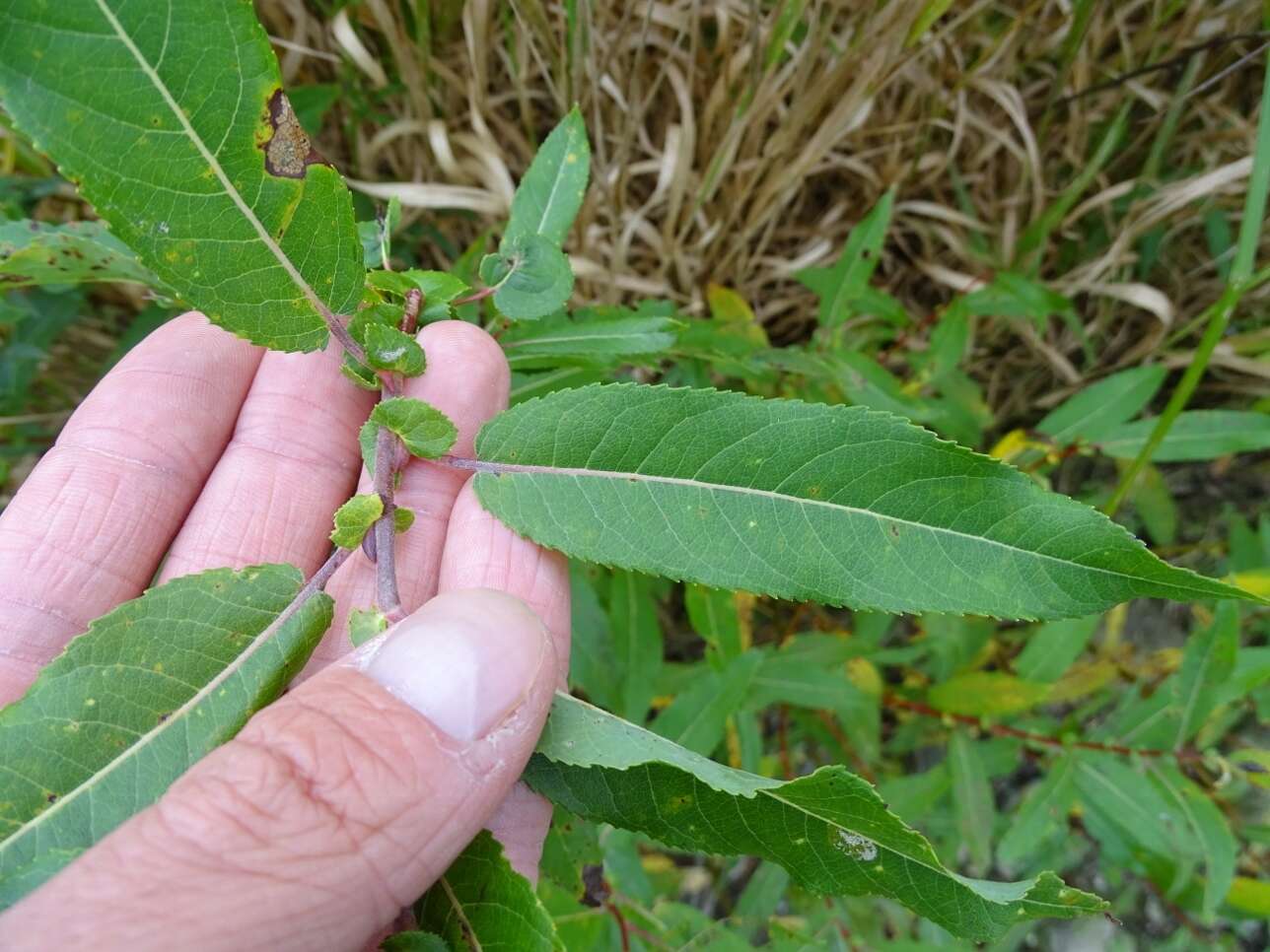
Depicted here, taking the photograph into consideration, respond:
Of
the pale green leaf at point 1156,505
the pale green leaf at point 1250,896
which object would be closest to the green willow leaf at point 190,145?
the pale green leaf at point 1156,505

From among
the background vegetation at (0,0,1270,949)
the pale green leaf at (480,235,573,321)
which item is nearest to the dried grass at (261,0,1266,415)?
the background vegetation at (0,0,1270,949)

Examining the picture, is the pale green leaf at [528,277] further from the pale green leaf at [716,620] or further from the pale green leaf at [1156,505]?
the pale green leaf at [1156,505]

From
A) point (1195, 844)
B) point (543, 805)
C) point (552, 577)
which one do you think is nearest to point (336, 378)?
point (552, 577)

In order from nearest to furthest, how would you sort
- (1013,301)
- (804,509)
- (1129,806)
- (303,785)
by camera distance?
(303,785)
(804,509)
(1129,806)
(1013,301)

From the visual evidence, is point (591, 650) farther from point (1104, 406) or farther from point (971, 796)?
point (1104, 406)

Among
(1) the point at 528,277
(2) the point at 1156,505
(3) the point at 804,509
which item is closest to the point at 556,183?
(1) the point at 528,277

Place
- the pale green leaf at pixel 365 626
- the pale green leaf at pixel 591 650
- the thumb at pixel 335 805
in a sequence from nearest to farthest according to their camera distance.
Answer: the thumb at pixel 335 805, the pale green leaf at pixel 365 626, the pale green leaf at pixel 591 650
